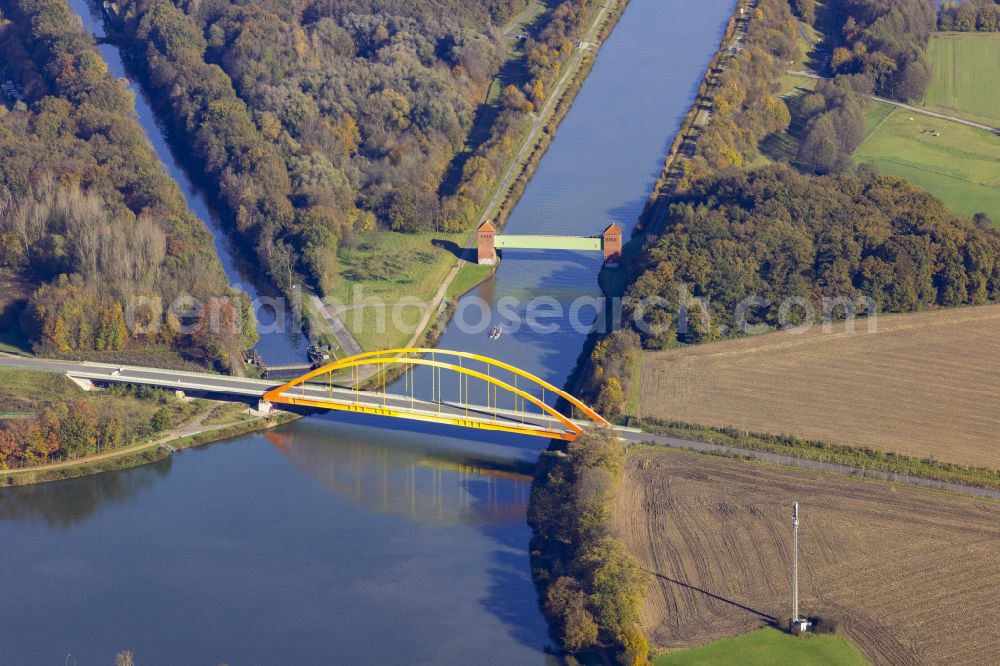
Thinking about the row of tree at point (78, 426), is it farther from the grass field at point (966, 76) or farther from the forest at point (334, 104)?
the grass field at point (966, 76)

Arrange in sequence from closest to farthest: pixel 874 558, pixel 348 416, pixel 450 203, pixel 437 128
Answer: pixel 874 558 → pixel 348 416 → pixel 450 203 → pixel 437 128

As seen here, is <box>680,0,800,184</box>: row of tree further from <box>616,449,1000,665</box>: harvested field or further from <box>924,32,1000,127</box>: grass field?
<box>616,449,1000,665</box>: harvested field

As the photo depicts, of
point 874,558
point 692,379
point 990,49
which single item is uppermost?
point 990,49

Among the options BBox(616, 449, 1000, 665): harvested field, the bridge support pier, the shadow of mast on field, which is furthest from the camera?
the bridge support pier

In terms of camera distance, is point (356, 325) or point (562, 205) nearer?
point (356, 325)

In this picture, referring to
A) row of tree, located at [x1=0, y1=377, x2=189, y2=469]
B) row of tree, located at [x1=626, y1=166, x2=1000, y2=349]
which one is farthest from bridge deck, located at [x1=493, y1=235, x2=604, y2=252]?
row of tree, located at [x1=0, y1=377, x2=189, y2=469]

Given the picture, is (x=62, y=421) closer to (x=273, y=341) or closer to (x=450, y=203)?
(x=273, y=341)

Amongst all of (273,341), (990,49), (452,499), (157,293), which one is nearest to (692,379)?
(452,499)
